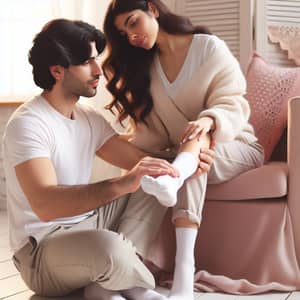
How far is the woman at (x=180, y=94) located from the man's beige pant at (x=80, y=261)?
177mm

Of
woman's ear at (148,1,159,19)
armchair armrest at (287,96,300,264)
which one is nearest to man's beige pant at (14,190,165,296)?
armchair armrest at (287,96,300,264)

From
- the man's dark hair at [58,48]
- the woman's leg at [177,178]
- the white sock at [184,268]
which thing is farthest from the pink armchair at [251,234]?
the man's dark hair at [58,48]

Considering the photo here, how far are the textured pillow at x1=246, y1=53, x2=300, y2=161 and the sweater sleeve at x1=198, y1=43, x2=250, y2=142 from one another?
0.43 meters

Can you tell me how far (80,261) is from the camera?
1.63m

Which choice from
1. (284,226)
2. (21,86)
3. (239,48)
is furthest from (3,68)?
(284,226)

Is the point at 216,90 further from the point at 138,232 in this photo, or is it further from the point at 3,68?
the point at 3,68

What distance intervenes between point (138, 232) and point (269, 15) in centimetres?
165

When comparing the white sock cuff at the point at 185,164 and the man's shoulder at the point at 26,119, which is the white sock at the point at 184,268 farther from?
the man's shoulder at the point at 26,119

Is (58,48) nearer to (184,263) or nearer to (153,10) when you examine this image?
(153,10)

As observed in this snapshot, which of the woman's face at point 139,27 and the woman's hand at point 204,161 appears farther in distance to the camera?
the woman's face at point 139,27

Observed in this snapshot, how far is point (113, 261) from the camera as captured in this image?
1602mm

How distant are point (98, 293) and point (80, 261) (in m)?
0.17

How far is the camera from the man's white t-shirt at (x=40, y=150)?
166cm

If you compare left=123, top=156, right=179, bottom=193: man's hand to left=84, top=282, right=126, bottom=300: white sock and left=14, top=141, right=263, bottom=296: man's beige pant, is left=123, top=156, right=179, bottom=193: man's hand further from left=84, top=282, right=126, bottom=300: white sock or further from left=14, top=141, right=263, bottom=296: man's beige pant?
left=84, top=282, right=126, bottom=300: white sock
